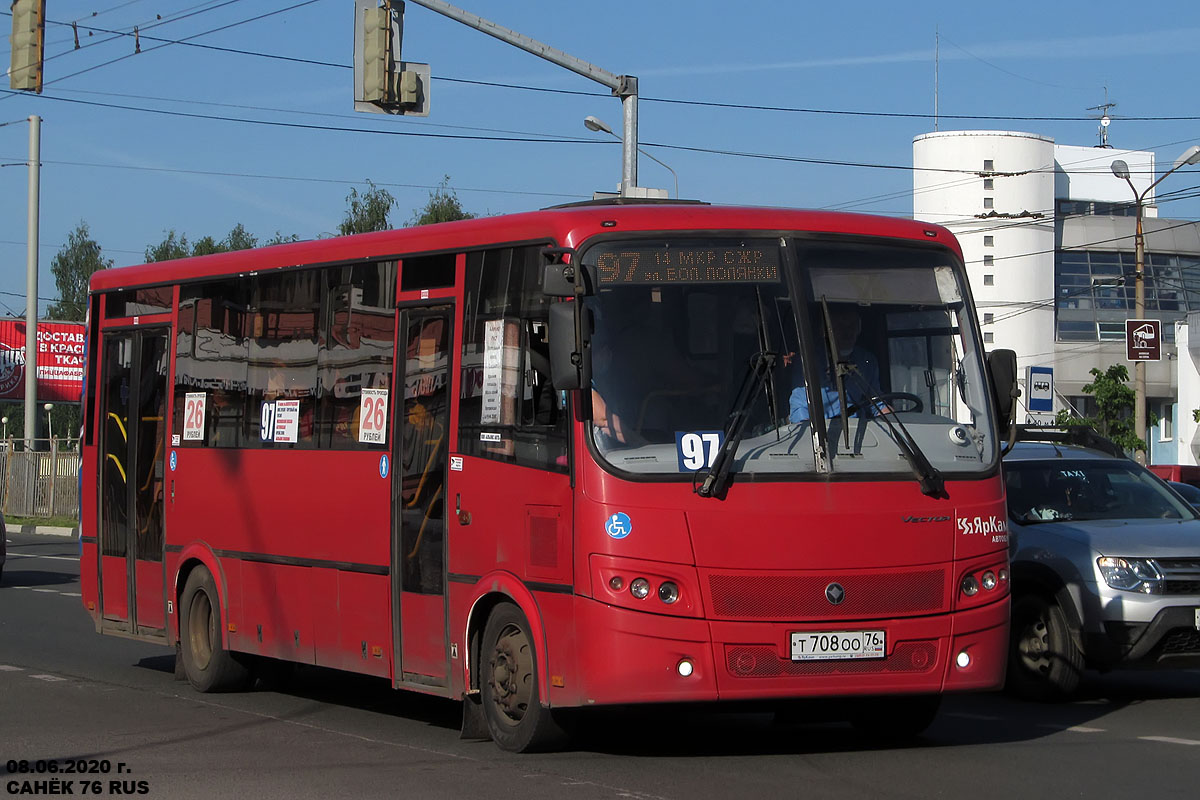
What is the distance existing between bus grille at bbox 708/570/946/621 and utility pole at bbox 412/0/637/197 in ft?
27.8

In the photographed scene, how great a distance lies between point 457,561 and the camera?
9.77 meters

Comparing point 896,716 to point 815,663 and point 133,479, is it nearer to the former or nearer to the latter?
point 815,663

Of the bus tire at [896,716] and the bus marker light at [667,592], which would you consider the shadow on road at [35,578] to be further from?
the bus marker light at [667,592]

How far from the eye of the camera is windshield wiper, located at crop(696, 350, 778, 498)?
856cm

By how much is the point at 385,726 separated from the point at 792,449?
356cm

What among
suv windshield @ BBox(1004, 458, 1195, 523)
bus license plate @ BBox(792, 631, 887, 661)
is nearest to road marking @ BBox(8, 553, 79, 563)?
suv windshield @ BBox(1004, 458, 1195, 523)

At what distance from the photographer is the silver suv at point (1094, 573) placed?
38.1 feet

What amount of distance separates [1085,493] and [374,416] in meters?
5.74

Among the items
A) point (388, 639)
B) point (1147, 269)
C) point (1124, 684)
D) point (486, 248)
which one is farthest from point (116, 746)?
point (1147, 269)

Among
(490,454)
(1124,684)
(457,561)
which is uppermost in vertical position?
(490,454)

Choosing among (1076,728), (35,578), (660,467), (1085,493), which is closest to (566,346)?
(660,467)

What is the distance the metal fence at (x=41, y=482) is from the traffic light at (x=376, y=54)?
88.7 ft

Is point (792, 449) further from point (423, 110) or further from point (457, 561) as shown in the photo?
point (423, 110)

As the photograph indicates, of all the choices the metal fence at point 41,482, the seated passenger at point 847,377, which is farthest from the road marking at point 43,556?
the seated passenger at point 847,377
